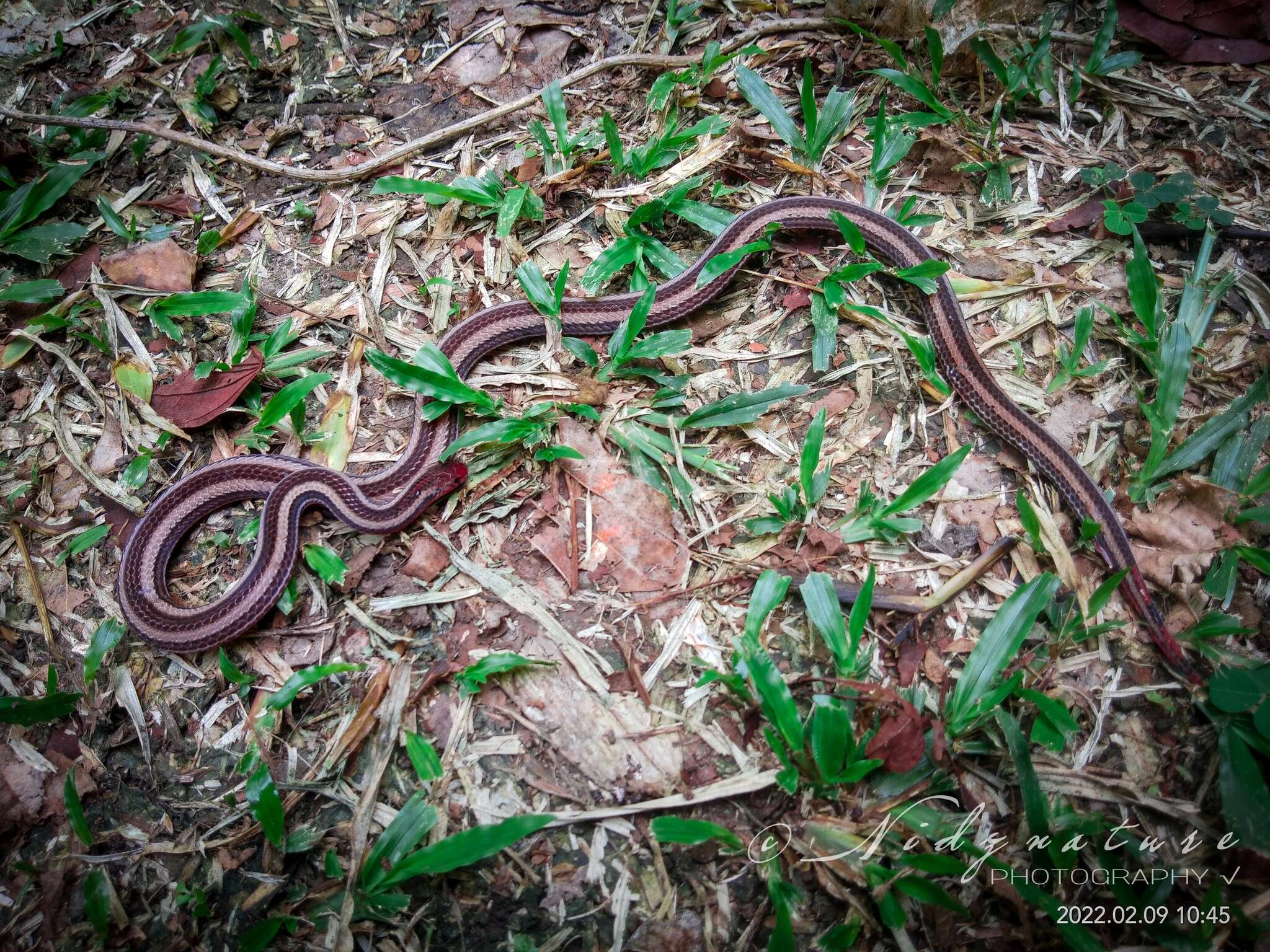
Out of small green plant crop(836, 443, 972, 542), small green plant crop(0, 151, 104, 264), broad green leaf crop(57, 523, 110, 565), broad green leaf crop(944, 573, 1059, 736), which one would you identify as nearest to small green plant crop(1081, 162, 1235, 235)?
small green plant crop(836, 443, 972, 542)

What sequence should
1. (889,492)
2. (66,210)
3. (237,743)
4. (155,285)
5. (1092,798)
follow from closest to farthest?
(1092,798), (237,743), (889,492), (155,285), (66,210)

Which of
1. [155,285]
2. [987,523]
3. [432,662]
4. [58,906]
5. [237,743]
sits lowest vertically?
[58,906]

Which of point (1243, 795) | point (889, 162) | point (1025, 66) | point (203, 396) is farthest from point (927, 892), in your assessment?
point (1025, 66)

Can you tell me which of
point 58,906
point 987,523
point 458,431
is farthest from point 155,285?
point 987,523

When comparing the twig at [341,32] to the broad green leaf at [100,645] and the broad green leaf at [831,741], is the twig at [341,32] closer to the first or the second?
the broad green leaf at [100,645]

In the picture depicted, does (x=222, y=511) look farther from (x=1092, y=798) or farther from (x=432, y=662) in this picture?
(x=1092, y=798)

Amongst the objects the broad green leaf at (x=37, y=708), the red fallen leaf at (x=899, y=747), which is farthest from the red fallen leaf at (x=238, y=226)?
the red fallen leaf at (x=899, y=747)

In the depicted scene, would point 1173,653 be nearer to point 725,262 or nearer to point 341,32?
point 725,262
